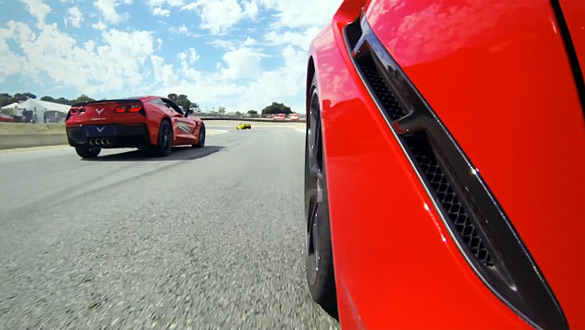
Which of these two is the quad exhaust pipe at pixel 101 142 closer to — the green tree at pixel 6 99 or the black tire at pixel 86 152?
the black tire at pixel 86 152

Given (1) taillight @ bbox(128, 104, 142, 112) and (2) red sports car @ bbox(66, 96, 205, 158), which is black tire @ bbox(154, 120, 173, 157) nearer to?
(2) red sports car @ bbox(66, 96, 205, 158)

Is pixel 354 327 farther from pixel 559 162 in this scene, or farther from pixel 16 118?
pixel 16 118

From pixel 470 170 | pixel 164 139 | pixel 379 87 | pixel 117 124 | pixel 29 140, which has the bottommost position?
pixel 29 140

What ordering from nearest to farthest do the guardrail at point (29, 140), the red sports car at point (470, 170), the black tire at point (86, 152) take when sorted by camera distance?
the red sports car at point (470, 170) < the black tire at point (86, 152) < the guardrail at point (29, 140)

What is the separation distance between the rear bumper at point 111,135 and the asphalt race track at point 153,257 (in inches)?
106

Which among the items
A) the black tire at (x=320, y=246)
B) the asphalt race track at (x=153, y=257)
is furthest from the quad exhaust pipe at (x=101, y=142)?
the black tire at (x=320, y=246)

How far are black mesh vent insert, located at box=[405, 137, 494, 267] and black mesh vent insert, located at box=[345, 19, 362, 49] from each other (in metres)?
0.56

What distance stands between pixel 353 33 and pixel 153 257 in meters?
1.75

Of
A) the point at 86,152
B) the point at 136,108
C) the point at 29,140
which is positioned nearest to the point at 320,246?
the point at 136,108

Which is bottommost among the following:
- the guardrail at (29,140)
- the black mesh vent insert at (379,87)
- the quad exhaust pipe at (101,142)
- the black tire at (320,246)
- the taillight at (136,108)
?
the guardrail at (29,140)

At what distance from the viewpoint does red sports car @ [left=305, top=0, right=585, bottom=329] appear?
592mm

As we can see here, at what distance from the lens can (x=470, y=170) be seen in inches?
27.7

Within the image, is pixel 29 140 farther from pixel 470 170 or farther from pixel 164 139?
pixel 470 170

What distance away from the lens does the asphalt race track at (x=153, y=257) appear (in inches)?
64.5
